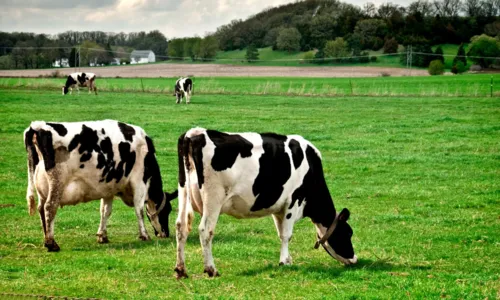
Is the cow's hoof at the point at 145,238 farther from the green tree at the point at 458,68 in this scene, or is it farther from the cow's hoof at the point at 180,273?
the green tree at the point at 458,68

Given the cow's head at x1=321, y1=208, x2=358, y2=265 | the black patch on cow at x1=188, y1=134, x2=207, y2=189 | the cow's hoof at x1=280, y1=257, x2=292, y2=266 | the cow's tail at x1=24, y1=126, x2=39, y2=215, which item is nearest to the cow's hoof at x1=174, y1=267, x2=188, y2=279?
the black patch on cow at x1=188, y1=134, x2=207, y2=189

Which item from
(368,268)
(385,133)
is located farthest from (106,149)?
(385,133)

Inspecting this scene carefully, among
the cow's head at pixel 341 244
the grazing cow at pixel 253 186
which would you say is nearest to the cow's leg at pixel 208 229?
the grazing cow at pixel 253 186

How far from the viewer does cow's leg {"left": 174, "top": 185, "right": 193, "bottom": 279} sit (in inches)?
417

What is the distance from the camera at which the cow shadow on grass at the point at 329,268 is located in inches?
431

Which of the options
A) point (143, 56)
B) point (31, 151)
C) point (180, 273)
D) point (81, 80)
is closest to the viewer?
point (180, 273)

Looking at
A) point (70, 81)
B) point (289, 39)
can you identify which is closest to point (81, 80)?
point (70, 81)

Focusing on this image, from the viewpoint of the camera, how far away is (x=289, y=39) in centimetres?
15638

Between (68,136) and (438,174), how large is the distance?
11.8m

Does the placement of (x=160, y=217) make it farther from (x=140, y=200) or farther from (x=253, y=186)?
(x=253, y=186)

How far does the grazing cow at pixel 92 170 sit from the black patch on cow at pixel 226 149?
3.34 metres

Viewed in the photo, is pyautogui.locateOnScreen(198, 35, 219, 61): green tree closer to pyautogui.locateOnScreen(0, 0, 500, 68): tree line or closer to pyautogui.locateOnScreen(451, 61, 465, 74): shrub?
pyautogui.locateOnScreen(0, 0, 500, 68): tree line

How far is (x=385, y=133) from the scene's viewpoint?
1181 inches

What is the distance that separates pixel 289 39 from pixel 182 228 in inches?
5826
